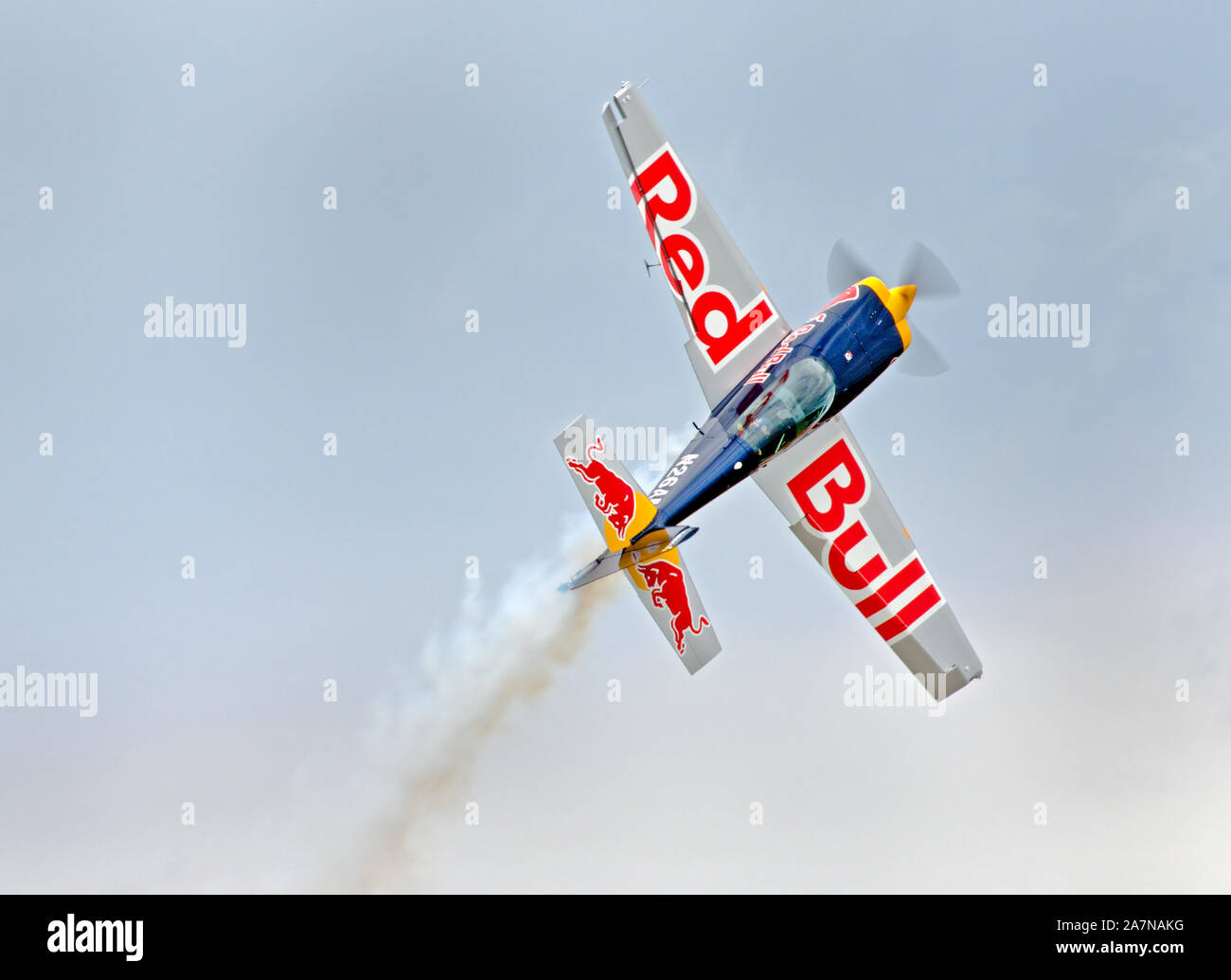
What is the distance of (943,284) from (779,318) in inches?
96.1

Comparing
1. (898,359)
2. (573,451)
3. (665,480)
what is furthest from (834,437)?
(573,451)

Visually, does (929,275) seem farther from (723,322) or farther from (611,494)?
(611,494)

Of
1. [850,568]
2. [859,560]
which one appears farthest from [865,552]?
[850,568]

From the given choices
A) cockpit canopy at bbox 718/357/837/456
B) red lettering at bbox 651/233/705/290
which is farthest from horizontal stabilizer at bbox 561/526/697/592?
red lettering at bbox 651/233/705/290

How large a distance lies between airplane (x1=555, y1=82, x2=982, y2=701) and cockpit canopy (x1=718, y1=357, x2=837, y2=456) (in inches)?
0.7

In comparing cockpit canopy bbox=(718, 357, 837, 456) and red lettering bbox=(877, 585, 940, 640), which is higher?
cockpit canopy bbox=(718, 357, 837, 456)

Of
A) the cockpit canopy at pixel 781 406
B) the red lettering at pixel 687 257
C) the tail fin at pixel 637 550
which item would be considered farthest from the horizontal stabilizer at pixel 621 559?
the red lettering at pixel 687 257

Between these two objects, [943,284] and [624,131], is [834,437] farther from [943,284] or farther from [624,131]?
[624,131]

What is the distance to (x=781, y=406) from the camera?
70.9ft

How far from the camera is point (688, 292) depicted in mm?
23031

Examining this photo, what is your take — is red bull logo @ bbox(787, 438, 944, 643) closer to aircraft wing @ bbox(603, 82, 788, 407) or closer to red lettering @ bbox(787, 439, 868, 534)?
red lettering @ bbox(787, 439, 868, 534)

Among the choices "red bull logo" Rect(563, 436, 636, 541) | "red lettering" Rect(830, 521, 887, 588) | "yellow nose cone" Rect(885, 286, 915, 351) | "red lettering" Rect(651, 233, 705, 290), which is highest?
"red lettering" Rect(651, 233, 705, 290)

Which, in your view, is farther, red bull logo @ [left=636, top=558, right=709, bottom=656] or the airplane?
the airplane

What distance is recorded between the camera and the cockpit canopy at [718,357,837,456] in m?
21.5
